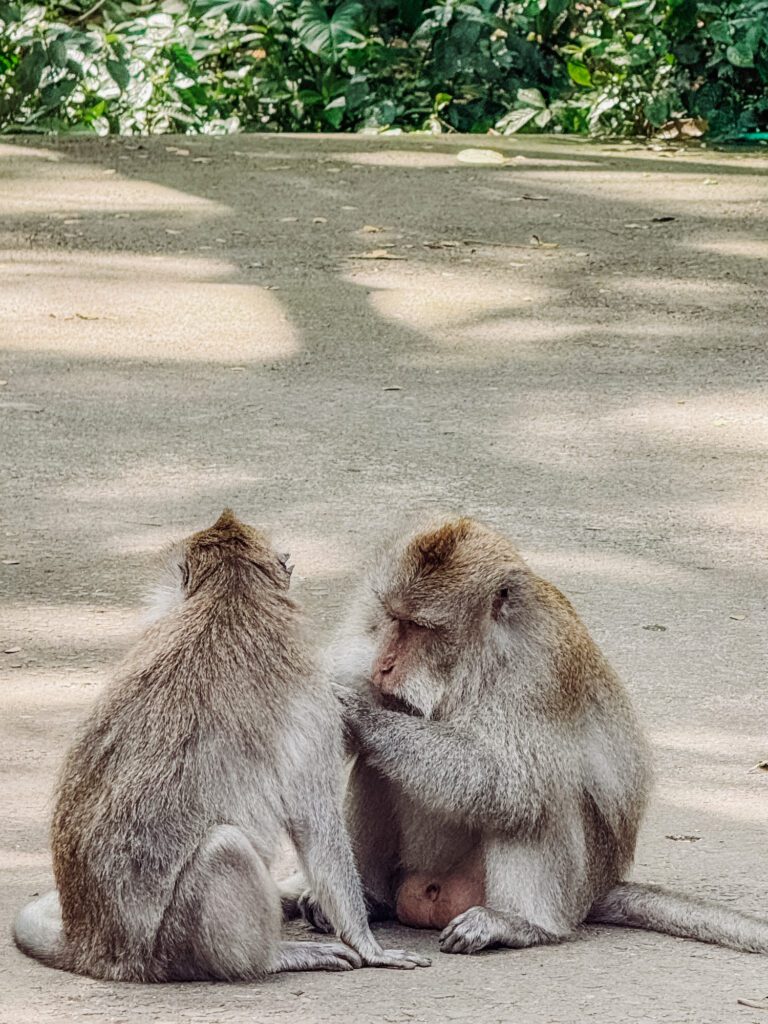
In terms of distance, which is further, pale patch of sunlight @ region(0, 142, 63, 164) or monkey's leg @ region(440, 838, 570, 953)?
pale patch of sunlight @ region(0, 142, 63, 164)

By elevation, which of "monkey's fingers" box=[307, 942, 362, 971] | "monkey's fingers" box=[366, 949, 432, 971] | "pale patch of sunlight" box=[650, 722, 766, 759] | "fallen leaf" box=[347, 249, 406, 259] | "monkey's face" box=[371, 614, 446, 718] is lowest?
"pale patch of sunlight" box=[650, 722, 766, 759]

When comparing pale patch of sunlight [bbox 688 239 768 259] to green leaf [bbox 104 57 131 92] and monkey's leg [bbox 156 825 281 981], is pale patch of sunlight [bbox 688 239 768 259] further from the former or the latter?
monkey's leg [bbox 156 825 281 981]

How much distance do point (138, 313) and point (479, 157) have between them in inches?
162

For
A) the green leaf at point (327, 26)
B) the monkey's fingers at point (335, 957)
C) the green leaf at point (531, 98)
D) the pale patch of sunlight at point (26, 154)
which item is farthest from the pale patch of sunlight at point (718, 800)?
the green leaf at point (531, 98)

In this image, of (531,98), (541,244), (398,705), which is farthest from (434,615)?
(531,98)

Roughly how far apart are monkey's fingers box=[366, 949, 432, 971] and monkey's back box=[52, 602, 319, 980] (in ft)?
1.09

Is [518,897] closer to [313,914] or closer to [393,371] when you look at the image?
[313,914]

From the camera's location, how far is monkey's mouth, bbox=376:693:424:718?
13.8 ft

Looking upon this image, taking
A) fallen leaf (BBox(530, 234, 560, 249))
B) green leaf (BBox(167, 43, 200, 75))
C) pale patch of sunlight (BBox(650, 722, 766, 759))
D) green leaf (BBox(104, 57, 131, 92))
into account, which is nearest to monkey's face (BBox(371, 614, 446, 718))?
pale patch of sunlight (BBox(650, 722, 766, 759))

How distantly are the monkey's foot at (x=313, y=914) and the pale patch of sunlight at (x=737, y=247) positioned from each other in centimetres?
746

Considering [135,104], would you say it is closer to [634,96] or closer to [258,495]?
[634,96]

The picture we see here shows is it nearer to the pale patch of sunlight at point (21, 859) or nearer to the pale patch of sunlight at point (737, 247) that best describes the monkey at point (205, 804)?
the pale patch of sunlight at point (21, 859)

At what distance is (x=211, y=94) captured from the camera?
1542 centimetres

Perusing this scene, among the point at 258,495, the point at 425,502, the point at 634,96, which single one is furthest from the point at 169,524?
the point at 634,96
